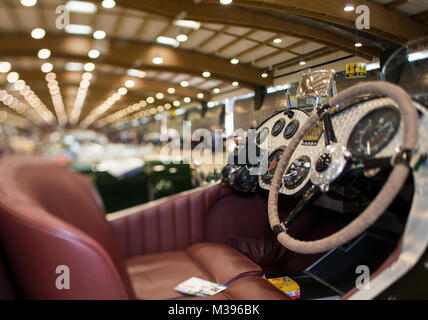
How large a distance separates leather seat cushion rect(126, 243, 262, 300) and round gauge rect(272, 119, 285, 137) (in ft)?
1.39

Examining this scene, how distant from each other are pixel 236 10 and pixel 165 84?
471 millimetres

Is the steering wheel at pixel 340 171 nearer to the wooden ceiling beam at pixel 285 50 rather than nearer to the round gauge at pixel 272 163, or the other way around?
the round gauge at pixel 272 163

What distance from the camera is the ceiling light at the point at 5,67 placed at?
102cm

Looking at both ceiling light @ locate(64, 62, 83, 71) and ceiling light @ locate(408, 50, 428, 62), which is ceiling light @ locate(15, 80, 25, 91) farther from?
ceiling light @ locate(408, 50, 428, 62)

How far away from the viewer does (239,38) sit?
1.06 m

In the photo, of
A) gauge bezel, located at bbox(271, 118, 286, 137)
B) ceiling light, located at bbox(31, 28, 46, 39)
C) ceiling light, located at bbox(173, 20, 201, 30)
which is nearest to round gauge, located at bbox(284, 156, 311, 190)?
gauge bezel, located at bbox(271, 118, 286, 137)

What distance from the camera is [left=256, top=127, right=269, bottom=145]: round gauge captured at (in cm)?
100

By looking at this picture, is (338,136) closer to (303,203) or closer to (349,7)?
(303,203)

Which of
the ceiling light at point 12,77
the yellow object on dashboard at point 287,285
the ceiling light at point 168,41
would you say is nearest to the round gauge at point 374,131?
the yellow object on dashboard at point 287,285

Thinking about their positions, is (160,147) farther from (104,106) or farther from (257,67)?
(257,67)

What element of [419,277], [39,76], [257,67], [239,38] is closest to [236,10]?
[239,38]

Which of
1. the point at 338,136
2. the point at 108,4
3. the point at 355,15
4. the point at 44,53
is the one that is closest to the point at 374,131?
the point at 338,136

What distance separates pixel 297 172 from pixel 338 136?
0.55 feet

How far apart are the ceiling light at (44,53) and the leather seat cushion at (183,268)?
Result: 3.02ft
